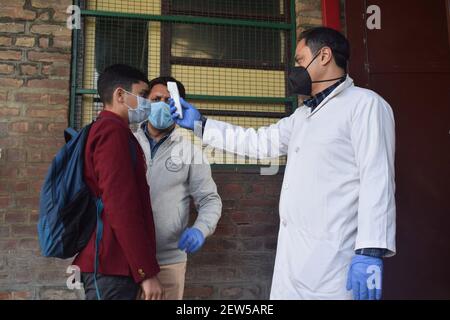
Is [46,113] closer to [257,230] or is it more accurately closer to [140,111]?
[140,111]

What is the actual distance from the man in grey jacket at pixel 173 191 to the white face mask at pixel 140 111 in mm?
49

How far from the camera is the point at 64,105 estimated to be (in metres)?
3.66

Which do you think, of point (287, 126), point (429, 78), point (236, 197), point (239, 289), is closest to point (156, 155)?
point (287, 126)

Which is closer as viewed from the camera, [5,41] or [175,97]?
[175,97]

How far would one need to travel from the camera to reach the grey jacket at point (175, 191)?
2852mm

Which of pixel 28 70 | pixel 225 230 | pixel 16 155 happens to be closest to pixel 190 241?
pixel 225 230

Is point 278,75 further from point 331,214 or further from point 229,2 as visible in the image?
point 331,214

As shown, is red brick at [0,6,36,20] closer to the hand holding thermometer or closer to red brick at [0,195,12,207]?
A: red brick at [0,195,12,207]

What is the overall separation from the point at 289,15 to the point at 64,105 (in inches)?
75.2

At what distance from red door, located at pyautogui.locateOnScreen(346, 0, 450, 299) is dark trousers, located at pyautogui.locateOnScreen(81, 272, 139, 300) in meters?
2.12

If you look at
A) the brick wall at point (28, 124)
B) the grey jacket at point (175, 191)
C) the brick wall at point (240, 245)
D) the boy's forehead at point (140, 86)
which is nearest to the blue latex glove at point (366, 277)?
the grey jacket at point (175, 191)

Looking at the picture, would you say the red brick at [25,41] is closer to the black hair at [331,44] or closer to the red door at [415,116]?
the black hair at [331,44]

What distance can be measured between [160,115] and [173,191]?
0.44 m

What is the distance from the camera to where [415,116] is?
3.82 meters
